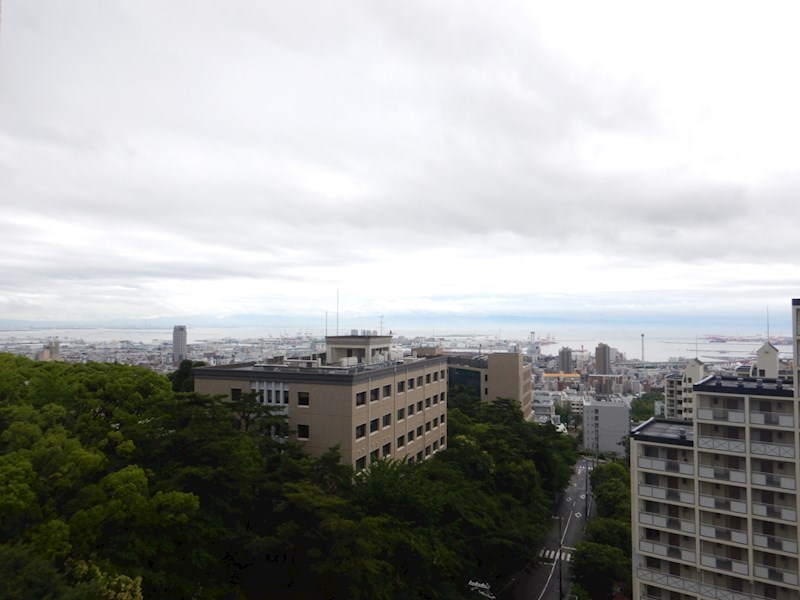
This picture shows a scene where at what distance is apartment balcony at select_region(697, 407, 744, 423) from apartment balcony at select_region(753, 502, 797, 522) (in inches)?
150

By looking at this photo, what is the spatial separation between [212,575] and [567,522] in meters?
41.9

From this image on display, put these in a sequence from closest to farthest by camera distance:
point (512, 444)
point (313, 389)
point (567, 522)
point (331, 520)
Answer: point (331, 520), point (313, 389), point (512, 444), point (567, 522)

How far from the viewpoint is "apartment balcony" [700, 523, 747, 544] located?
24.1 m

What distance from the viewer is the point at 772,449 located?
77.9 feet

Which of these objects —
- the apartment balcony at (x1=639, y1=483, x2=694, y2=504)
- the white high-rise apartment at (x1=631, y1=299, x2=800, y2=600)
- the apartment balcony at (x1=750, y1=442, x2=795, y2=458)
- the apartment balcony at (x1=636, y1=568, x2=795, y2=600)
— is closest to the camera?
the apartment balcony at (x1=750, y1=442, x2=795, y2=458)

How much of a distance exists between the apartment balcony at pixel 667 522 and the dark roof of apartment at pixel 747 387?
652 cm

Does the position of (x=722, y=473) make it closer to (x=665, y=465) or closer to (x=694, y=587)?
(x=665, y=465)

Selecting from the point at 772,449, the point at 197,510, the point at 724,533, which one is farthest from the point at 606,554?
the point at 197,510

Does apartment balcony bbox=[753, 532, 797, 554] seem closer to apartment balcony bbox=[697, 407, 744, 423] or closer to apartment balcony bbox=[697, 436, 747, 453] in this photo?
apartment balcony bbox=[697, 436, 747, 453]

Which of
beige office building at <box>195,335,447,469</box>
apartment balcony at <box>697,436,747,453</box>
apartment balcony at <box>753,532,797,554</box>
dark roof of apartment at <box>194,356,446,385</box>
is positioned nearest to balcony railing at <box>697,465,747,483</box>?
apartment balcony at <box>697,436,747,453</box>

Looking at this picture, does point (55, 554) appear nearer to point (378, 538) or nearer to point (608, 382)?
point (378, 538)

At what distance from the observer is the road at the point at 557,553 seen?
3434 centimetres

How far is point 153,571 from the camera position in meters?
16.9

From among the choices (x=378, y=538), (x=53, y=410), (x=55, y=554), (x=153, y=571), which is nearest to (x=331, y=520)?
(x=378, y=538)
